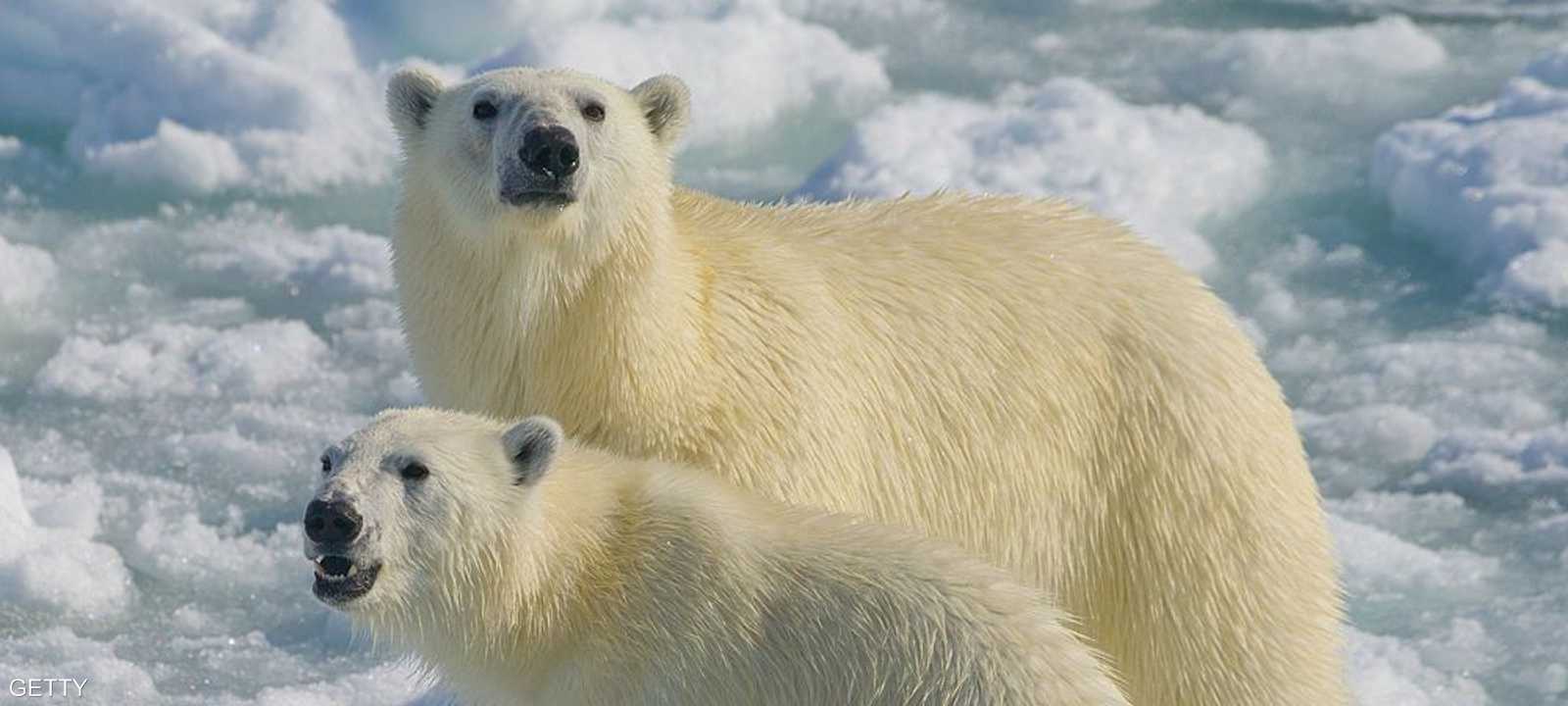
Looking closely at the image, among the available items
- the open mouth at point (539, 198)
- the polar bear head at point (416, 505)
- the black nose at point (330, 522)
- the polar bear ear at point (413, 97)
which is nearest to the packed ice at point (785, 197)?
the polar bear ear at point (413, 97)

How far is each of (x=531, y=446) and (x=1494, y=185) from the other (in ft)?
17.4

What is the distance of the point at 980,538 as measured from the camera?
4.09 m

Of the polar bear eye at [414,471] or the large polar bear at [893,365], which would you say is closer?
the polar bear eye at [414,471]

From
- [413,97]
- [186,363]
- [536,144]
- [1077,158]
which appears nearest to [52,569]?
[186,363]

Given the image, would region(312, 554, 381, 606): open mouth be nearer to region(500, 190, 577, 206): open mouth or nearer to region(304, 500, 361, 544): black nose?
region(304, 500, 361, 544): black nose

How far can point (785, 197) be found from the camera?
7.03 m

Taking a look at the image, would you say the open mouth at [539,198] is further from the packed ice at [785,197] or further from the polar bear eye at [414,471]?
the packed ice at [785,197]

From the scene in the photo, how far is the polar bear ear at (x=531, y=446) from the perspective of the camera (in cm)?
342

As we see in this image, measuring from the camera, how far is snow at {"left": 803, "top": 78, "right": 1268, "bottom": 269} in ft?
26.0

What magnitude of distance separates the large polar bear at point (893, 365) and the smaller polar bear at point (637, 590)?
0.38m

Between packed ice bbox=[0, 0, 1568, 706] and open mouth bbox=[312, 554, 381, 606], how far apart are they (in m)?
2.01

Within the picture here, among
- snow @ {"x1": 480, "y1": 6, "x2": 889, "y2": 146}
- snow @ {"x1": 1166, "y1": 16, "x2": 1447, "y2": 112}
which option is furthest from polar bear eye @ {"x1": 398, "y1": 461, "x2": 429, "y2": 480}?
snow @ {"x1": 1166, "y1": 16, "x2": 1447, "y2": 112}

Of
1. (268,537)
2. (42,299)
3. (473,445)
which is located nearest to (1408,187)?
(268,537)
